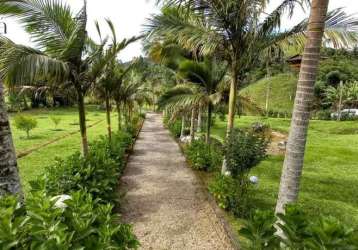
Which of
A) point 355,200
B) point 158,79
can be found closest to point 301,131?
point 355,200

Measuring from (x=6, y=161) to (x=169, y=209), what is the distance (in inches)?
143

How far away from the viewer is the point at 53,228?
7.72ft

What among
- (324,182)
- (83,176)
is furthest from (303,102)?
(324,182)

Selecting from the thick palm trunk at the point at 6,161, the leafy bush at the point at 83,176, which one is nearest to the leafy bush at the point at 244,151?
the leafy bush at the point at 83,176

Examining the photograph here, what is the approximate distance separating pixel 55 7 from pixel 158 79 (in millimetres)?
22999

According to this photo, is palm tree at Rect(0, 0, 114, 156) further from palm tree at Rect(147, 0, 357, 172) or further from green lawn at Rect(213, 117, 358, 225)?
green lawn at Rect(213, 117, 358, 225)

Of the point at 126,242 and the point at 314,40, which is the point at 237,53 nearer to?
the point at 314,40

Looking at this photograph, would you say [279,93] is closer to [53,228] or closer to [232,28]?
[232,28]

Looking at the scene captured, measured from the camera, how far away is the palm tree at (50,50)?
194 inches

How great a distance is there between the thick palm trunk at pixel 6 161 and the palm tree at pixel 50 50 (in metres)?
1.53

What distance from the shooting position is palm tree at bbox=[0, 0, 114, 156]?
493 centimetres

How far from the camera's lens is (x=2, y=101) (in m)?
3.64

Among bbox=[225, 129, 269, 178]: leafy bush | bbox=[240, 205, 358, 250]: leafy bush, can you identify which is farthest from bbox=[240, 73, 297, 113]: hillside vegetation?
bbox=[240, 205, 358, 250]: leafy bush

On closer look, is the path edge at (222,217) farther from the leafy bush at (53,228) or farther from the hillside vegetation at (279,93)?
the hillside vegetation at (279,93)
